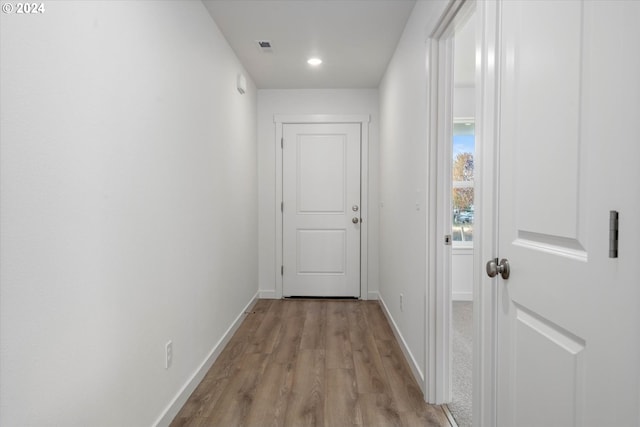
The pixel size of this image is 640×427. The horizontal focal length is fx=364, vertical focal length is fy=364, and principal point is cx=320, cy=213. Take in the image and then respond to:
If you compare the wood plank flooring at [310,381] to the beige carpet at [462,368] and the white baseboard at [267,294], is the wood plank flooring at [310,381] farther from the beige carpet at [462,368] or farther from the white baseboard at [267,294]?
the white baseboard at [267,294]

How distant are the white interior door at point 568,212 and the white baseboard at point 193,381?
4.97 ft

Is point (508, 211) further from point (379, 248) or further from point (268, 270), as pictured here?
point (268, 270)

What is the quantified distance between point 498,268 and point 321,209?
3.08m

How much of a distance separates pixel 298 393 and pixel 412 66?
2180 millimetres

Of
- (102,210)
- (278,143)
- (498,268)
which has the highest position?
(278,143)

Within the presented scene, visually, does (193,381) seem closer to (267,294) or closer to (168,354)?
(168,354)

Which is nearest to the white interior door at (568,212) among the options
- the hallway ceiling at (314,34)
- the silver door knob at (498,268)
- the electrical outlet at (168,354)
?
the silver door knob at (498,268)

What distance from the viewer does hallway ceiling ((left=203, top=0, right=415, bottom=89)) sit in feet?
7.88

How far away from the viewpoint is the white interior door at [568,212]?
2.35 ft

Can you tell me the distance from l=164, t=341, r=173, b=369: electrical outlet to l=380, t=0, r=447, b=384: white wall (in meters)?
1.38

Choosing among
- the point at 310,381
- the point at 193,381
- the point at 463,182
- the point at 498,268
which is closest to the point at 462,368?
the point at 310,381

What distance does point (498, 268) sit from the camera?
1.20m

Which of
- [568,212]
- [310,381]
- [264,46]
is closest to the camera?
[568,212]

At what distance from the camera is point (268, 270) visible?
425 cm
